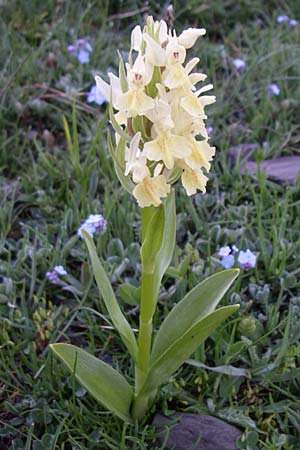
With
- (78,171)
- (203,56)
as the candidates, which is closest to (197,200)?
(78,171)

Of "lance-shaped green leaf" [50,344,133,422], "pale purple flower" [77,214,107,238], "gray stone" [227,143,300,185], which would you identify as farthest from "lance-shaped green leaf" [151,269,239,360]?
"gray stone" [227,143,300,185]

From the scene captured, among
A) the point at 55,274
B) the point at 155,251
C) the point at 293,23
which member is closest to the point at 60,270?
the point at 55,274

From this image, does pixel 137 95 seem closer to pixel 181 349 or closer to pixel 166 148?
pixel 166 148

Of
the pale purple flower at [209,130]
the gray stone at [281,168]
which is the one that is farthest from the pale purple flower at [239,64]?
the gray stone at [281,168]

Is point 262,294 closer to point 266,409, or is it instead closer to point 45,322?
point 266,409

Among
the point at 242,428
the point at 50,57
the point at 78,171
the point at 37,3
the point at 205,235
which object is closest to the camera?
the point at 242,428

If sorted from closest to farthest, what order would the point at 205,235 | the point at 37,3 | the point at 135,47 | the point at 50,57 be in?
the point at 135,47 < the point at 205,235 < the point at 50,57 < the point at 37,3

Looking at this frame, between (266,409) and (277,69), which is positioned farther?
(277,69)
